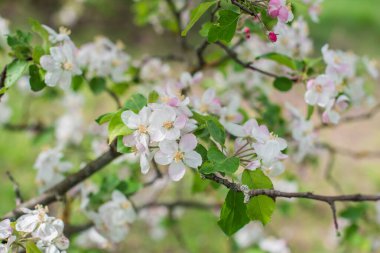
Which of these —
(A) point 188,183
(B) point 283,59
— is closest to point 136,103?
(B) point 283,59

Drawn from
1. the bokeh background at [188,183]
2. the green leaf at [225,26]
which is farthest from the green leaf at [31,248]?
the bokeh background at [188,183]

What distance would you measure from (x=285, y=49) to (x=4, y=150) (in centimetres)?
230

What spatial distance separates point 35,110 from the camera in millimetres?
3631

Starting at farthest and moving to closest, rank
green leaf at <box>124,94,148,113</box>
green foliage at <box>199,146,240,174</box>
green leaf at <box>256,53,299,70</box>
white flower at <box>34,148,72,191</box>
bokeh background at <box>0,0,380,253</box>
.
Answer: bokeh background at <box>0,0,380,253</box> < white flower at <box>34,148,72,191</box> < green leaf at <box>256,53,299,70</box> < green leaf at <box>124,94,148,113</box> < green foliage at <box>199,146,240,174</box>

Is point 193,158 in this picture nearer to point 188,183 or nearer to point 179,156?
point 179,156

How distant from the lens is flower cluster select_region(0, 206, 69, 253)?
83 cm

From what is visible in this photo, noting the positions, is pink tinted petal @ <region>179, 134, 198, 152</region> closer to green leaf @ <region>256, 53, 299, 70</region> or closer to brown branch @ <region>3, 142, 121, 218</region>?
brown branch @ <region>3, 142, 121, 218</region>

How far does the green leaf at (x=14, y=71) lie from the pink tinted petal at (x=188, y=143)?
357 mm

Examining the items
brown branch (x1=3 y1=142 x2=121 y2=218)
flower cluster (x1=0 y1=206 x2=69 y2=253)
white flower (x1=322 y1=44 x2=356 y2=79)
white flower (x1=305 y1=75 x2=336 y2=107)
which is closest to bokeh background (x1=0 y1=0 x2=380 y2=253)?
white flower (x1=322 y1=44 x2=356 y2=79)

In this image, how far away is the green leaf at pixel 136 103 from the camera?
90 centimetres

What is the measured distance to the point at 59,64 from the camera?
1.04m

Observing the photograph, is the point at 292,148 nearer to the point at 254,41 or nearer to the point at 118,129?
the point at 254,41

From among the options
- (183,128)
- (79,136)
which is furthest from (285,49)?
(79,136)

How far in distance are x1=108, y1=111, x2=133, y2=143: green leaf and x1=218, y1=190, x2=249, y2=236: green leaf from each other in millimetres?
195
